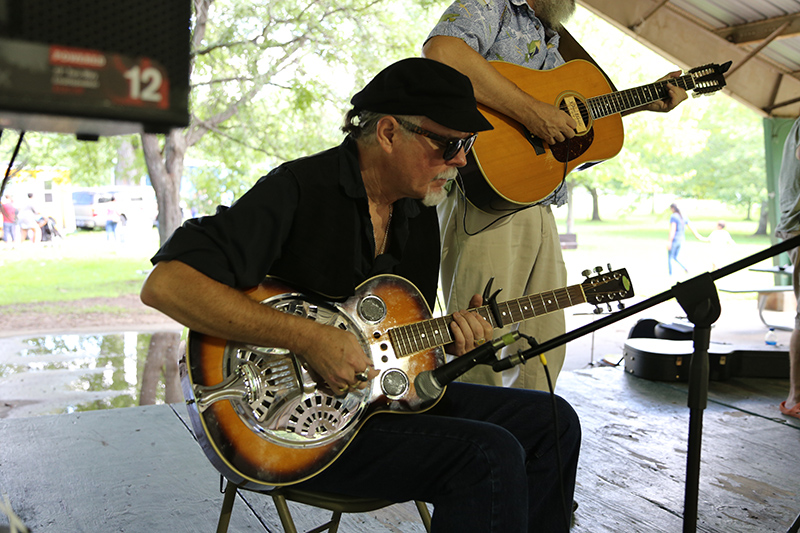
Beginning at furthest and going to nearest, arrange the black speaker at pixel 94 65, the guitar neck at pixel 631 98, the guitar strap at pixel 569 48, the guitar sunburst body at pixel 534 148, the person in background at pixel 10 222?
1. the person in background at pixel 10 222
2. the guitar strap at pixel 569 48
3. the guitar neck at pixel 631 98
4. the guitar sunburst body at pixel 534 148
5. the black speaker at pixel 94 65

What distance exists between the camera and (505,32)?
2.45 meters

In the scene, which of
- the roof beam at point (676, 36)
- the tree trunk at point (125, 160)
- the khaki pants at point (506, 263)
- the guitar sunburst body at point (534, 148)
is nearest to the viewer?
the guitar sunburst body at point (534, 148)

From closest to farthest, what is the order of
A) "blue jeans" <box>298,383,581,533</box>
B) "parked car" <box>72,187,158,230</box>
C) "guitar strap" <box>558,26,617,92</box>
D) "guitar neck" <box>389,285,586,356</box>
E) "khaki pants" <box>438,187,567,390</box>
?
1. "blue jeans" <box>298,383,581,533</box>
2. "guitar neck" <box>389,285,586,356</box>
3. "khaki pants" <box>438,187,567,390</box>
4. "guitar strap" <box>558,26,617,92</box>
5. "parked car" <box>72,187,158,230</box>

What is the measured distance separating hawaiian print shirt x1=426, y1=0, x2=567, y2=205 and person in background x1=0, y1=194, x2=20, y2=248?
9.59 m

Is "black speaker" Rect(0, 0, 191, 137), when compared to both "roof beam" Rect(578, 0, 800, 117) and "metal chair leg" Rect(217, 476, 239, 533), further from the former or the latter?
"roof beam" Rect(578, 0, 800, 117)

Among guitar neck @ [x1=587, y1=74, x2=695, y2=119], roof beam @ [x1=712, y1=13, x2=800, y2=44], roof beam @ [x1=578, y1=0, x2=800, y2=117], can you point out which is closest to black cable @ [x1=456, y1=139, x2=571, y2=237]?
guitar neck @ [x1=587, y1=74, x2=695, y2=119]

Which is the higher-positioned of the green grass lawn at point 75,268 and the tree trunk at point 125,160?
the tree trunk at point 125,160

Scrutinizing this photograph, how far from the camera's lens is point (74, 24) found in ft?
2.36

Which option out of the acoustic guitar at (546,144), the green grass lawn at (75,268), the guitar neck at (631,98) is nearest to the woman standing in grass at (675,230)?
the green grass lawn at (75,268)

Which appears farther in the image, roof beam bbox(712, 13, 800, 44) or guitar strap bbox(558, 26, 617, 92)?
roof beam bbox(712, 13, 800, 44)

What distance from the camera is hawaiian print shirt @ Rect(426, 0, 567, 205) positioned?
2.31 metres

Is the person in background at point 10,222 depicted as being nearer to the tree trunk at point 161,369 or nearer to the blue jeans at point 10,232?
the blue jeans at point 10,232

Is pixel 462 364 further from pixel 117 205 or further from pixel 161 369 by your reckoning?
pixel 117 205

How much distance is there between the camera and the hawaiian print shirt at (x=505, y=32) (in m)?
2.31
